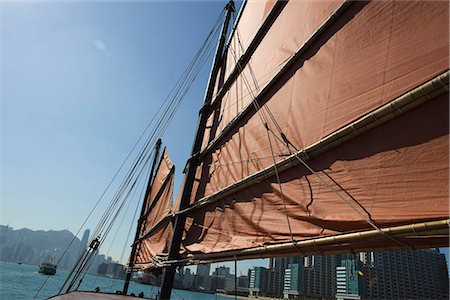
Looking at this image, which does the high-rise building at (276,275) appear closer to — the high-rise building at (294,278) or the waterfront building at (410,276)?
the high-rise building at (294,278)

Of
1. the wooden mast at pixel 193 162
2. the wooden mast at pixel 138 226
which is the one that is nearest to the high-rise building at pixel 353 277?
the wooden mast at pixel 193 162

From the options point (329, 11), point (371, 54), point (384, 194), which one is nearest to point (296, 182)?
point (384, 194)

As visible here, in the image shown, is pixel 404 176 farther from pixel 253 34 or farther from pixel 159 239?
pixel 159 239

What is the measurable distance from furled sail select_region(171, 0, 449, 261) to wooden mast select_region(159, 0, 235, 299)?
331mm

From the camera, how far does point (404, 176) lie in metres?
1.81

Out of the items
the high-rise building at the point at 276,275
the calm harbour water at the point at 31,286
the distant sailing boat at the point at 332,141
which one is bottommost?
the calm harbour water at the point at 31,286

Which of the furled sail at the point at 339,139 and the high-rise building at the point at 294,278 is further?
the high-rise building at the point at 294,278

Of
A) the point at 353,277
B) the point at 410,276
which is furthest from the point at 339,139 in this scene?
the point at 410,276

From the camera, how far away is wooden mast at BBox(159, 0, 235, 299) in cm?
466

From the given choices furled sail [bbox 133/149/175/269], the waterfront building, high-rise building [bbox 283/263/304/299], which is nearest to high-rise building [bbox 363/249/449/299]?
the waterfront building

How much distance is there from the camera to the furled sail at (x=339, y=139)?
68.4 inches

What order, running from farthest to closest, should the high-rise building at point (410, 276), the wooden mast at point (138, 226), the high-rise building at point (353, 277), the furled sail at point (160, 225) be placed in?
the high-rise building at point (410, 276) → the wooden mast at point (138, 226) → the furled sail at point (160, 225) → the high-rise building at point (353, 277)

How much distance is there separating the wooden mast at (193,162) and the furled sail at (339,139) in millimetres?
331

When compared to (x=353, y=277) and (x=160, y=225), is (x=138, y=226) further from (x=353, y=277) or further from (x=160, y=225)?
(x=353, y=277)
